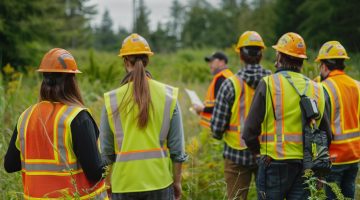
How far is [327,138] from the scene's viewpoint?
3.93 meters

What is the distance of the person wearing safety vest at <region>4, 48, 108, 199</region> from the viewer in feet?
9.77

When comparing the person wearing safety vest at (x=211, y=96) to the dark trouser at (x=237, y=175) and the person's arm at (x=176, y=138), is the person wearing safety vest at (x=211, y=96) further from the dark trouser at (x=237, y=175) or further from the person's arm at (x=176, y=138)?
the person's arm at (x=176, y=138)

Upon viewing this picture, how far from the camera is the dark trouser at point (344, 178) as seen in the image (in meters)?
4.40

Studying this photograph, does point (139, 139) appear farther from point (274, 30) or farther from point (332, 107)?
point (274, 30)

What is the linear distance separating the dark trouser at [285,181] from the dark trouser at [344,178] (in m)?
0.78

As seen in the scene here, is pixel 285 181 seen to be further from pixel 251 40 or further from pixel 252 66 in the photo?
pixel 251 40

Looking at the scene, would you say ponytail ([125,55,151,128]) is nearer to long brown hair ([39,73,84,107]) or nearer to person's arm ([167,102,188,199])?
person's arm ([167,102,188,199])

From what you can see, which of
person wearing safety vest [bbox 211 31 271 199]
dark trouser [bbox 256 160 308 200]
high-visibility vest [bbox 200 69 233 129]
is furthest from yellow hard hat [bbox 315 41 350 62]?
high-visibility vest [bbox 200 69 233 129]

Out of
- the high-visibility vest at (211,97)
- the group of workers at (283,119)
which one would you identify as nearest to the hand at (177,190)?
the group of workers at (283,119)

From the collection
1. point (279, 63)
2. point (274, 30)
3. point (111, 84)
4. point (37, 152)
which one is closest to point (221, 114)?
point (279, 63)

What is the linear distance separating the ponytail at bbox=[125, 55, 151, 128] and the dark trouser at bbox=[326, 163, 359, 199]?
2.13m

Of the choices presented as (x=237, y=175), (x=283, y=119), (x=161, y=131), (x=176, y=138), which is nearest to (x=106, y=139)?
(x=161, y=131)

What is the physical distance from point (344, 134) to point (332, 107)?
29 cm

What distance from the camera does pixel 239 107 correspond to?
4.68 meters
